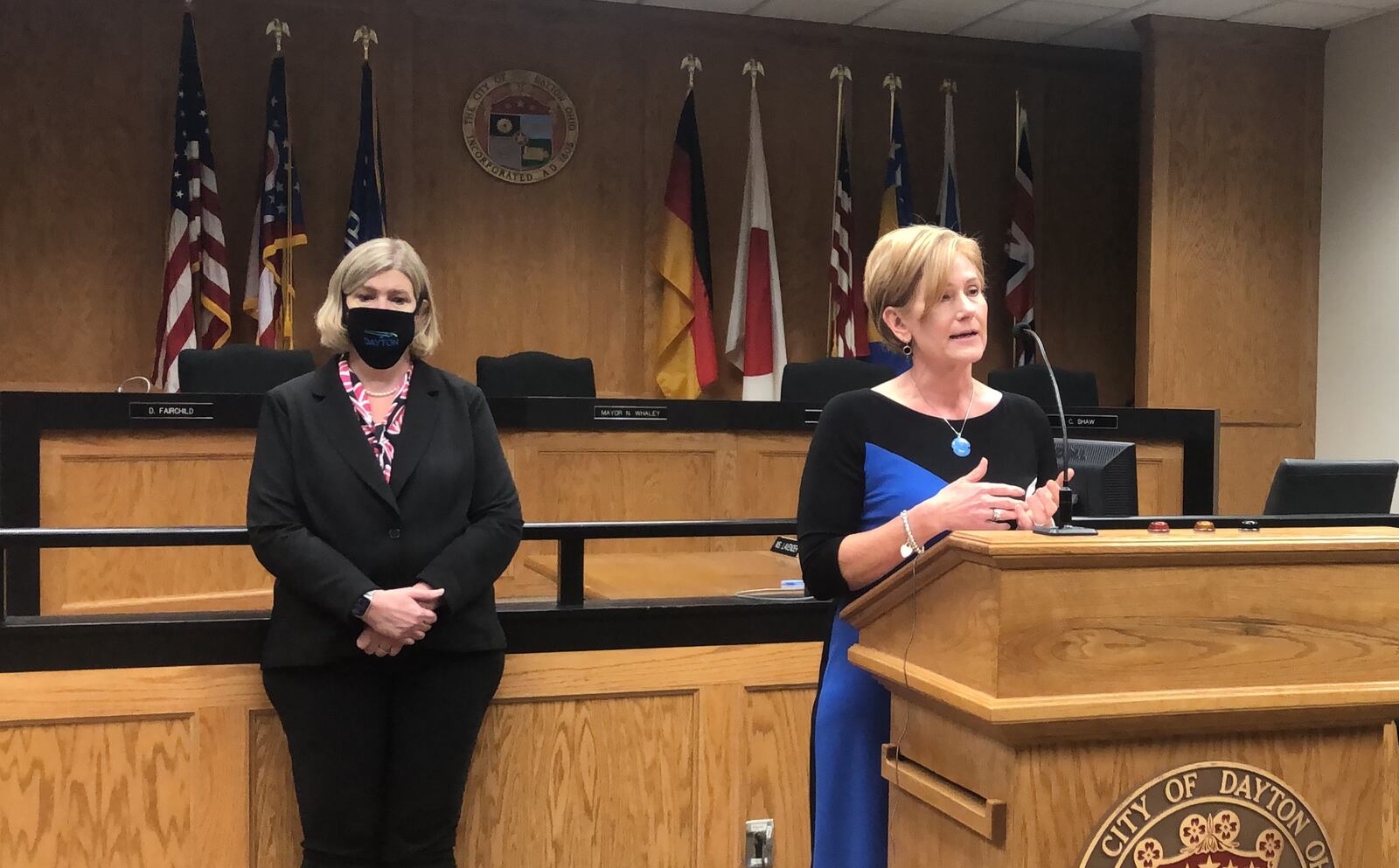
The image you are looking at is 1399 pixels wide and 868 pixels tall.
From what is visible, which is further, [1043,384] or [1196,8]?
[1196,8]

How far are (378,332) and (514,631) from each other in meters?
0.60

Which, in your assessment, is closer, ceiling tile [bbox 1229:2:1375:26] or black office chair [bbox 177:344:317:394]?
black office chair [bbox 177:344:317:394]

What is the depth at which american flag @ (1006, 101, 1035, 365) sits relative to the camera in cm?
702

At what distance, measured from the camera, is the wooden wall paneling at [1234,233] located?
6738 mm

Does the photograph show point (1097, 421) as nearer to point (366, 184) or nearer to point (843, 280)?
point (843, 280)

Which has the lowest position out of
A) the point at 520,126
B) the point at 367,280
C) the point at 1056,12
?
the point at 367,280

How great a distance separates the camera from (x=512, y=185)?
657 centimetres

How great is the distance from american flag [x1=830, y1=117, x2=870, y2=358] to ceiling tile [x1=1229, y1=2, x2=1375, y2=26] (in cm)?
222

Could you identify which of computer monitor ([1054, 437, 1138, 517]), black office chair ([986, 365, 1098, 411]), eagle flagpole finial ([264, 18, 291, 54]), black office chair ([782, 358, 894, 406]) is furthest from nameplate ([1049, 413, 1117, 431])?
eagle flagpole finial ([264, 18, 291, 54])

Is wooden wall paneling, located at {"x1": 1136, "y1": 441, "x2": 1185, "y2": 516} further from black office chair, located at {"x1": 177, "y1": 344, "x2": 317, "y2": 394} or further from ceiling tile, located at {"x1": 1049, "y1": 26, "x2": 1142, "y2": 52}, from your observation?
black office chair, located at {"x1": 177, "y1": 344, "x2": 317, "y2": 394}

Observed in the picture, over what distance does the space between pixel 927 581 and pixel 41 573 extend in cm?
303

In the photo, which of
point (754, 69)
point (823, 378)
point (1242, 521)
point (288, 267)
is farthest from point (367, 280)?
point (754, 69)

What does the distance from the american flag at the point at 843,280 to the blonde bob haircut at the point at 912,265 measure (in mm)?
5028

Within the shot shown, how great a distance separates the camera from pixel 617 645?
2.38 meters
